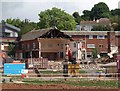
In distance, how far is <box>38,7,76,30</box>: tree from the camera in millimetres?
98000

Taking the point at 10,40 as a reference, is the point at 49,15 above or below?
above

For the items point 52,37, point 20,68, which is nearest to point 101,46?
point 52,37

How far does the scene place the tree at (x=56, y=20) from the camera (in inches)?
3858

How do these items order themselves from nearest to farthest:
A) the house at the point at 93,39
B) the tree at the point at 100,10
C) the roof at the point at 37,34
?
the roof at the point at 37,34 < the house at the point at 93,39 < the tree at the point at 100,10

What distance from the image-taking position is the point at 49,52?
243ft

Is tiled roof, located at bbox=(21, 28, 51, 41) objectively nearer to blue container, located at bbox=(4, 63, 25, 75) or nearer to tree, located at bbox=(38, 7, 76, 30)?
tree, located at bbox=(38, 7, 76, 30)

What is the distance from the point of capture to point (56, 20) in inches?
3907

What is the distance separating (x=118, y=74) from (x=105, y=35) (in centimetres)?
5846

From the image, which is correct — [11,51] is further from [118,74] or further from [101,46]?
[118,74]

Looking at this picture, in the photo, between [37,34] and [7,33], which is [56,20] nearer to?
[7,33]

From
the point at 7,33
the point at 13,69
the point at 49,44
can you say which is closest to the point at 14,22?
the point at 7,33

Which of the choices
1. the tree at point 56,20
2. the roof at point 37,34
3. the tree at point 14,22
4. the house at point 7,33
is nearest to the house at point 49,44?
the roof at point 37,34

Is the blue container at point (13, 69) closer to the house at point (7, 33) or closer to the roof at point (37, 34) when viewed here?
the roof at point (37, 34)

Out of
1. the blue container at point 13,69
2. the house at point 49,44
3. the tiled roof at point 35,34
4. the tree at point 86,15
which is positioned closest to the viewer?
the blue container at point 13,69
